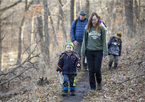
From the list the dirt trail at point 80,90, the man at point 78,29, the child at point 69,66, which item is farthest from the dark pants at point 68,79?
the man at point 78,29

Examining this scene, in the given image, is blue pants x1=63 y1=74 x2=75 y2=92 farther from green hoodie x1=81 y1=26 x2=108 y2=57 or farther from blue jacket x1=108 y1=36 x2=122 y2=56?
blue jacket x1=108 y1=36 x2=122 y2=56

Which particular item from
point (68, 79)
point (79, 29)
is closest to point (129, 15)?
point (79, 29)

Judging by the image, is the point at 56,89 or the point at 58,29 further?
the point at 58,29

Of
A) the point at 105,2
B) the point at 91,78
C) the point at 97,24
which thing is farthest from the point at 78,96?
the point at 105,2

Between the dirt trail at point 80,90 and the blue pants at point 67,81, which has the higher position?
the blue pants at point 67,81

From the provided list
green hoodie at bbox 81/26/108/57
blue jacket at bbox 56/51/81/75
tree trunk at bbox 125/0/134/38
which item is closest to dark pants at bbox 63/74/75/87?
blue jacket at bbox 56/51/81/75

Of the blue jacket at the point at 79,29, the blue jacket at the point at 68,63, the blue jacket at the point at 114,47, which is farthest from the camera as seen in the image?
the blue jacket at the point at 114,47

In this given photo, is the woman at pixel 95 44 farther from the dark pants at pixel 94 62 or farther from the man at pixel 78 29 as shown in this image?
the man at pixel 78 29

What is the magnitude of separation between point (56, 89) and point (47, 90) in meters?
0.35

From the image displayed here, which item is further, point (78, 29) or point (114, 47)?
point (114, 47)

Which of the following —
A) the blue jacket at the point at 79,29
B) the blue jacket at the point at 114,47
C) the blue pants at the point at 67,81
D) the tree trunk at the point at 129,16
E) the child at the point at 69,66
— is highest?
the tree trunk at the point at 129,16

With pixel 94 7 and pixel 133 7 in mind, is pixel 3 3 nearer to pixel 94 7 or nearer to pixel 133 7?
pixel 94 7

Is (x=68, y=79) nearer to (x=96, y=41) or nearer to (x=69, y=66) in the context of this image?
(x=69, y=66)

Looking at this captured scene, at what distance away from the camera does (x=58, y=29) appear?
23703mm
